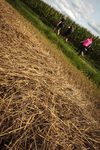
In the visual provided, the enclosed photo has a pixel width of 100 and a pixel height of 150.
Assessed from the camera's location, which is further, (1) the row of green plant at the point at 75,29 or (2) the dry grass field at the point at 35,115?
(1) the row of green plant at the point at 75,29

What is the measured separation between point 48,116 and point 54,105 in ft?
0.69

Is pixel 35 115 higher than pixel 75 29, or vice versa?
pixel 75 29

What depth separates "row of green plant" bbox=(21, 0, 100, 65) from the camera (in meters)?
10.1

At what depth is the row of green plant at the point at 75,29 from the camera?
10.1 meters

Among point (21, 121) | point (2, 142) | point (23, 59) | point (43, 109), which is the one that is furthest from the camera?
point (23, 59)

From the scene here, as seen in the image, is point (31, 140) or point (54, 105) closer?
point (31, 140)

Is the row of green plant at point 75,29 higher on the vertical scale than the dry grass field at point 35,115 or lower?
higher

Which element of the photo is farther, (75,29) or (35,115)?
(75,29)

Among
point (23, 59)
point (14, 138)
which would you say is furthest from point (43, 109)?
point (23, 59)

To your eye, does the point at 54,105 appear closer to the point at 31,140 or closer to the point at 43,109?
the point at 43,109

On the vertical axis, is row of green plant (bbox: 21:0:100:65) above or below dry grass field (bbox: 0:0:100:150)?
above

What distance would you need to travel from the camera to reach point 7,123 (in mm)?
950

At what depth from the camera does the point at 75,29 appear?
37.1 ft

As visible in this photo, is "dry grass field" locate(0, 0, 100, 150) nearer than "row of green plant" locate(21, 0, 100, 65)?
Yes
